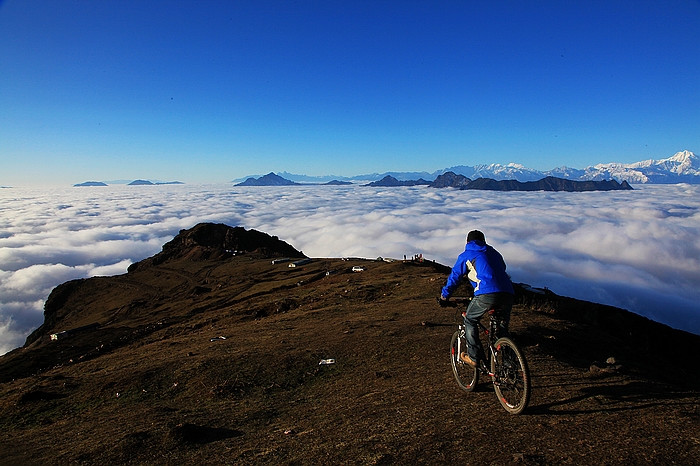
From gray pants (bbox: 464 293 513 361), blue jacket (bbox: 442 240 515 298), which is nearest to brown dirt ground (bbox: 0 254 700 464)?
gray pants (bbox: 464 293 513 361)

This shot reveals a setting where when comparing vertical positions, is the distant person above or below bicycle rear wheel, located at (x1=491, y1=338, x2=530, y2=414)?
above

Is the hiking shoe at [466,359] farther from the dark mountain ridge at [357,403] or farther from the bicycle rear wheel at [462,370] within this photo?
the dark mountain ridge at [357,403]

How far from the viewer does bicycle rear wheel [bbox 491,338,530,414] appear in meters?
5.63

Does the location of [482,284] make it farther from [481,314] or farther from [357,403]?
[357,403]

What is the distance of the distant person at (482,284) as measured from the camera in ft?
20.4

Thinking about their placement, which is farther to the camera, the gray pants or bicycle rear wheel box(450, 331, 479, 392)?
bicycle rear wheel box(450, 331, 479, 392)

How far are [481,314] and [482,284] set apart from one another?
589mm

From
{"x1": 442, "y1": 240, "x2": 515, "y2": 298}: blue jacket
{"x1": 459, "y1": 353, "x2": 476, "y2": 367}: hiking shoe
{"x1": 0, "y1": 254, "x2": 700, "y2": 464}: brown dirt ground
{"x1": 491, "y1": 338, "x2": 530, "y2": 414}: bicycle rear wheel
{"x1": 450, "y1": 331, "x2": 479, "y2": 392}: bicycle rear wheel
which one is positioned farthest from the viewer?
{"x1": 450, "y1": 331, "x2": 479, "y2": 392}: bicycle rear wheel

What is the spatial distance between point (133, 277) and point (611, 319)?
82352 mm

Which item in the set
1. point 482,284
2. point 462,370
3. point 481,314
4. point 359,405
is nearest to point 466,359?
point 462,370

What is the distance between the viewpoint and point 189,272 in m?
75.6

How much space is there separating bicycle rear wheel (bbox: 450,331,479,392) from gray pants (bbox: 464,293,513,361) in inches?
18.4

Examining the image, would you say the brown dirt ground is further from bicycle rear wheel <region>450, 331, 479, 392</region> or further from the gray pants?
the gray pants

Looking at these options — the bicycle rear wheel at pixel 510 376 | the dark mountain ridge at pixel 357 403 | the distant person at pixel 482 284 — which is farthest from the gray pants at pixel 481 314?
the dark mountain ridge at pixel 357 403
